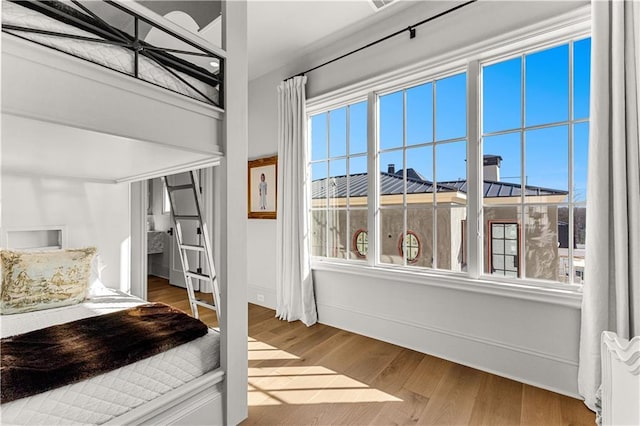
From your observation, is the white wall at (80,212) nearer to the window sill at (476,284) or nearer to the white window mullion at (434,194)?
the window sill at (476,284)

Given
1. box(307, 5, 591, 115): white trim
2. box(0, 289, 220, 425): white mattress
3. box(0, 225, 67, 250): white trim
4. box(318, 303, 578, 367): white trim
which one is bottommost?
box(318, 303, 578, 367): white trim

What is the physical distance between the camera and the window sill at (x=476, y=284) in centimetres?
187

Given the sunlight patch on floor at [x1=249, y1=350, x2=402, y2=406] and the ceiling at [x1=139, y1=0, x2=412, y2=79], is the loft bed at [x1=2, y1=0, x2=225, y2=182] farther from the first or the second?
the sunlight patch on floor at [x1=249, y1=350, x2=402, y2=406]

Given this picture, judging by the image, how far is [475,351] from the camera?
7.11 ft

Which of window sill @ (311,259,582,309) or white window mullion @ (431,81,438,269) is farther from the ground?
white window mullion @ (431,81,438,269)

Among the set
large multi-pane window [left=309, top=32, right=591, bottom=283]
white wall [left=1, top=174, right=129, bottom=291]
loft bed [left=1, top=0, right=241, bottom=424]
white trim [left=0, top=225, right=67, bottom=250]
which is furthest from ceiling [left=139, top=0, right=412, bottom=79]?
white trim [left=0, top=225, right=67, bottom=250]

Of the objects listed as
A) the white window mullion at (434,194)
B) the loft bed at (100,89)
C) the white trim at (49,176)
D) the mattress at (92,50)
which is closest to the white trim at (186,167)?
the loft bed at (100,89)

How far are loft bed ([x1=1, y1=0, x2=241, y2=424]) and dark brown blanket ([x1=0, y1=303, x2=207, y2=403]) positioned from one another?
2.0 inches

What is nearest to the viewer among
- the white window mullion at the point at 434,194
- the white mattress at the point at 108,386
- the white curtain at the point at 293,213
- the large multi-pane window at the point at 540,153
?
the white mattress at the point at 108,386

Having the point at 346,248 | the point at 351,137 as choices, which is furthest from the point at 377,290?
the point at 351,137

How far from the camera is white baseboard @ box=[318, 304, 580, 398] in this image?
187 cm

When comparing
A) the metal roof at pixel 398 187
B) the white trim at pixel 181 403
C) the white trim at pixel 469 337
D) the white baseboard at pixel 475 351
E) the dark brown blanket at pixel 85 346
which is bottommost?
the white baseboard at pixel 475 351

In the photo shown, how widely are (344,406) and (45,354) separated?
1.52 meters

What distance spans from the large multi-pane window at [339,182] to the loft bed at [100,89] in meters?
1.69
